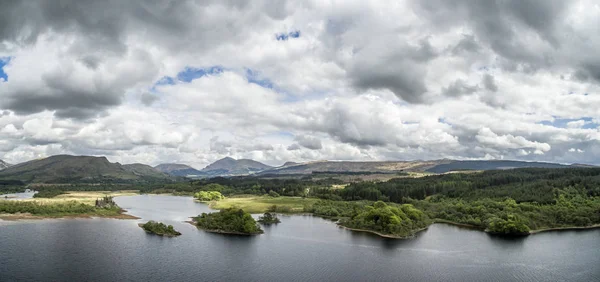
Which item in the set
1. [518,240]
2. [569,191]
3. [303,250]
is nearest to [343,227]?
[303,250]

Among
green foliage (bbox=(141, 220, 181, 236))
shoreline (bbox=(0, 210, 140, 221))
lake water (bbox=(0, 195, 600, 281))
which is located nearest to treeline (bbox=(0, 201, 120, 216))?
shoreline (bbox=(0, 210, 140, 221))

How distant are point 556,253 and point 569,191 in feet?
313

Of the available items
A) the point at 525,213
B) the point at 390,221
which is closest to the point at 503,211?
the point at 525,213

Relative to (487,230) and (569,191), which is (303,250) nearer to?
(487,230)

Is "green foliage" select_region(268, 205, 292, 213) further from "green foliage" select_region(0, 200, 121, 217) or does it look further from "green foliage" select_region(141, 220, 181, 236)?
"green foliage" select_region(141, 220, 181, 236)

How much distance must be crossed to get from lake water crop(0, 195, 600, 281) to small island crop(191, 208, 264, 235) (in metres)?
4.72

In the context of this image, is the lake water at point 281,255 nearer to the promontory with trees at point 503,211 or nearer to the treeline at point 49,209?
the promontory with trees at point 503,211

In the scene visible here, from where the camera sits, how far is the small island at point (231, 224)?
121062mm

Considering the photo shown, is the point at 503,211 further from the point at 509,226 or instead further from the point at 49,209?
the point at 49,209

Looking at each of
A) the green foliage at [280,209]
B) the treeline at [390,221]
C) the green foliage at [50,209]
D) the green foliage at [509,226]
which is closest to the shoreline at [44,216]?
the green foliage at [50,209]

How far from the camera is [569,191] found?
583 feet

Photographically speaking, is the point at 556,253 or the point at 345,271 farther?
the point at 556,253

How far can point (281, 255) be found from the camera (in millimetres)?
92875

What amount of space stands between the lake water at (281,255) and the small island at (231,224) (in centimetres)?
472
